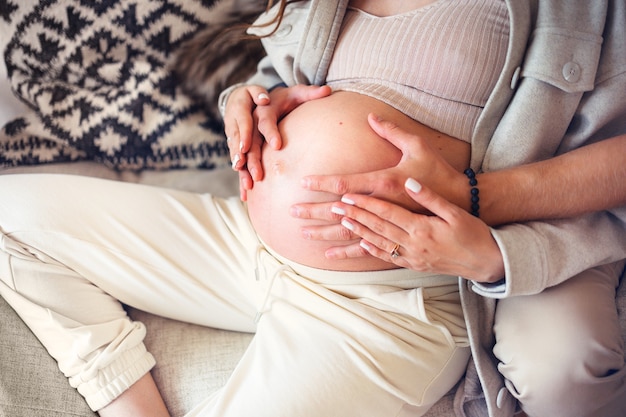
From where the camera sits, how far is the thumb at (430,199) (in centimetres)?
77

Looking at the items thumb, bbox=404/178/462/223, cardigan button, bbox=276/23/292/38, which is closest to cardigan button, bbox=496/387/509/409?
thumb, bbox=404/178/462/223

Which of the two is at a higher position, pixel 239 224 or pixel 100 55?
pixel 100 55

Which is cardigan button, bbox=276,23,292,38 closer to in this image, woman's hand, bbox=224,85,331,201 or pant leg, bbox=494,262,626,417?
woman's hand, bbox=224,85,331,201

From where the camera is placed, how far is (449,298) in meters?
0.92

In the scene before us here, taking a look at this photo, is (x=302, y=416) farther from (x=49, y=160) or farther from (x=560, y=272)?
(x=49, y=160)

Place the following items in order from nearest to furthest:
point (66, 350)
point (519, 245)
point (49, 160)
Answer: point (519, 245)
point (66, 350)
point (49, 160)

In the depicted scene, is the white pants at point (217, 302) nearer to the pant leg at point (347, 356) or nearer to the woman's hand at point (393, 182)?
the pant leg at point (347, 356)

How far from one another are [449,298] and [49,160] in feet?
2.98

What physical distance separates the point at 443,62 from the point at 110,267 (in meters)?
0.70

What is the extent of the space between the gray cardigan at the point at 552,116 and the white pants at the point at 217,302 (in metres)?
0.05

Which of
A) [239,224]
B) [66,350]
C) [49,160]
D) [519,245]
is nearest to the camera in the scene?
[519,245]

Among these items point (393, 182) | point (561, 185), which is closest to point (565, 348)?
point (561, 185)

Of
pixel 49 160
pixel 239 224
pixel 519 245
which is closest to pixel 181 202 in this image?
pixel 239 224

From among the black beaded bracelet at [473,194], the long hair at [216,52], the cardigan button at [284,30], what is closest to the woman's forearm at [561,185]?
the black beaded bracelet at [473,194]
